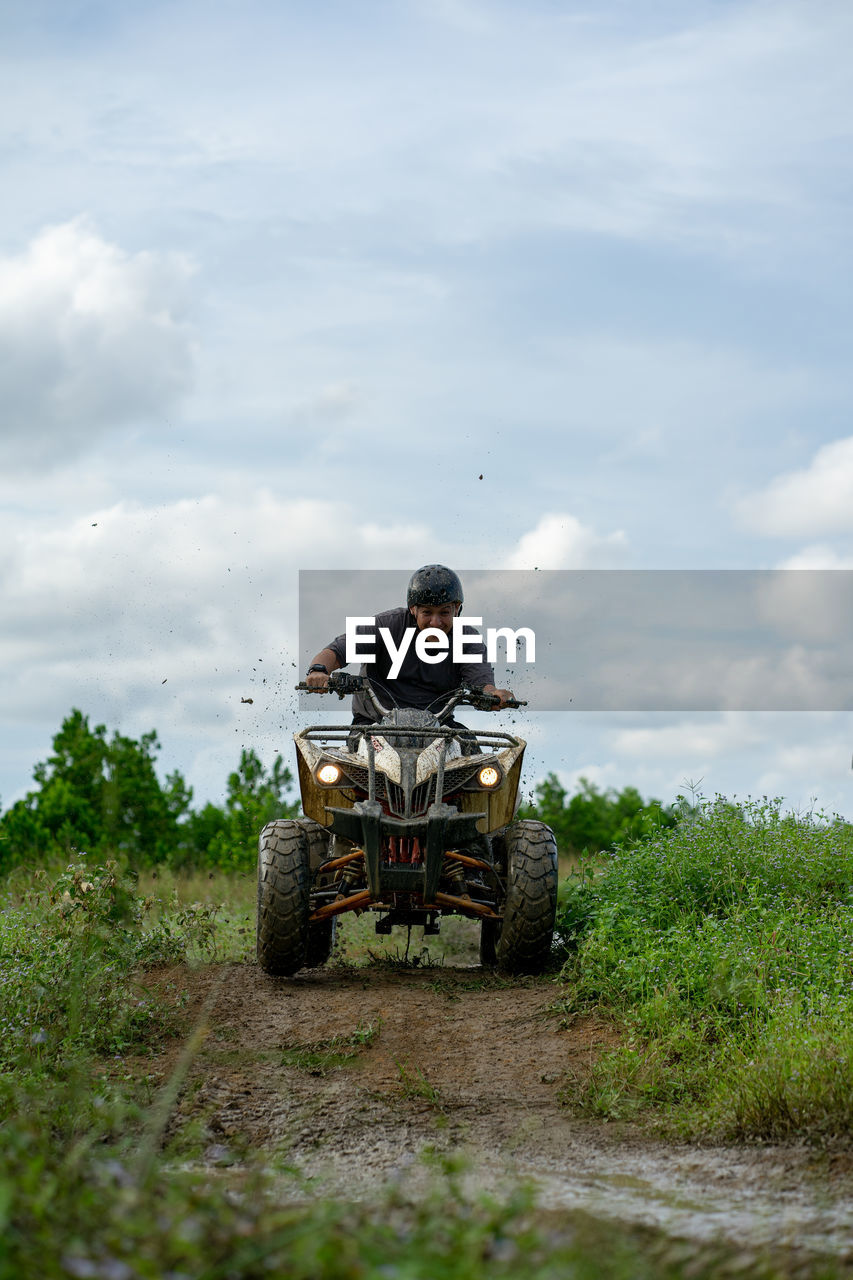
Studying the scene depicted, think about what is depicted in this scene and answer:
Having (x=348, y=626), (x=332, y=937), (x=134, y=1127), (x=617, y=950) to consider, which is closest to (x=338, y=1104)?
(x=134, y=1127)

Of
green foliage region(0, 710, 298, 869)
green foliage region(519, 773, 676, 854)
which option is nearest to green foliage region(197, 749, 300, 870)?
green foliage region(0, 710, 298, 869)

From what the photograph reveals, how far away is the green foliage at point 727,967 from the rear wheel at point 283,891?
5.89 feet

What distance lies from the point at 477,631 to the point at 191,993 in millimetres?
3353

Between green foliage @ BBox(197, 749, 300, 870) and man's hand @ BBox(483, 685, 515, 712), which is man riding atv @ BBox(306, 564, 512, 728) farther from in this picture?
green foliage @ BBox(197, 749, 300, 870)

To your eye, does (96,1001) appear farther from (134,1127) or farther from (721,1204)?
(721,1204)

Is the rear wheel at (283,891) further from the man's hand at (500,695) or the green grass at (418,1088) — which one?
the green grass at (418,1088)

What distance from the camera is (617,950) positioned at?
7.65 meters

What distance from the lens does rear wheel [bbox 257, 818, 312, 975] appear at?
7934mm

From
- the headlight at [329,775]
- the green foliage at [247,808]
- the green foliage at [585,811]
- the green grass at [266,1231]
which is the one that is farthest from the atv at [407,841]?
the green foliage at [585,811]

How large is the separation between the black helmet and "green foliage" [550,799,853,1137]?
7.74ft

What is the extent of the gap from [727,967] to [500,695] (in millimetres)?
2666

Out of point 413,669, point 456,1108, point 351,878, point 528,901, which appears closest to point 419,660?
point 413,669

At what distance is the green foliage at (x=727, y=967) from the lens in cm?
503

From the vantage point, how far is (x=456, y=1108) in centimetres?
539
